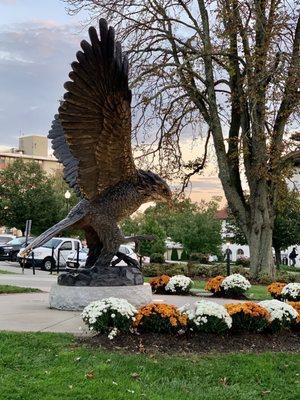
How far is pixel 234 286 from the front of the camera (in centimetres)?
1306

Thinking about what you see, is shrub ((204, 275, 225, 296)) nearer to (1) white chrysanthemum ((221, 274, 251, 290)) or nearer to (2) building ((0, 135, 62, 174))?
(1) white chrysanthemum ((221, 274, 251, 290))

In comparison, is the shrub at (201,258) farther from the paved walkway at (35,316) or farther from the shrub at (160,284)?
the paved walkway at (35,316)

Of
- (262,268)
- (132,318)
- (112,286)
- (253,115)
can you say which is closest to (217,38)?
(253,115)

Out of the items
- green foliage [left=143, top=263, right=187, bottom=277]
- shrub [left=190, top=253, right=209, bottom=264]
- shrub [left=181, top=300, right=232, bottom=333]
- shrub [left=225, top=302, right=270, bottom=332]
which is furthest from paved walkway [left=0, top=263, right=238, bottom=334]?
shrub [left=190, top=253, right=209, bottom=264]

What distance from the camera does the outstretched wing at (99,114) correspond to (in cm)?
855

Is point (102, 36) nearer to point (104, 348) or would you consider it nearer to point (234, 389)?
point (104, 348)

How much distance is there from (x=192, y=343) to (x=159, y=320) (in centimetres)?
49

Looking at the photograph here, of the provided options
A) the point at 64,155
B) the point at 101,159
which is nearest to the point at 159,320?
the point at 101,159

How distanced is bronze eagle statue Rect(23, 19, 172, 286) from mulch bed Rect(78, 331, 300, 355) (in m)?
2.66

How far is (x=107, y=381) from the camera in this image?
5.61 meters

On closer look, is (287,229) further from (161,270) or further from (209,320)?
(209,320)

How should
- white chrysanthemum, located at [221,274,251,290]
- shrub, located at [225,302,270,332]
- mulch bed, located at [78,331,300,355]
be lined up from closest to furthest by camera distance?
mulch bed, located at [78,331,300,355] < shrub, located at [225,302,270,332] < white chrysanthemum, located at [221,274,251,290]

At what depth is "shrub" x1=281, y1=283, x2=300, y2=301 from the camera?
36.2 feet

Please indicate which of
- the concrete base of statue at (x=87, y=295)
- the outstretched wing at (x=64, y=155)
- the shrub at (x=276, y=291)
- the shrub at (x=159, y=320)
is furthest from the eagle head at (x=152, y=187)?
the shrub at (x=276, y=291)
